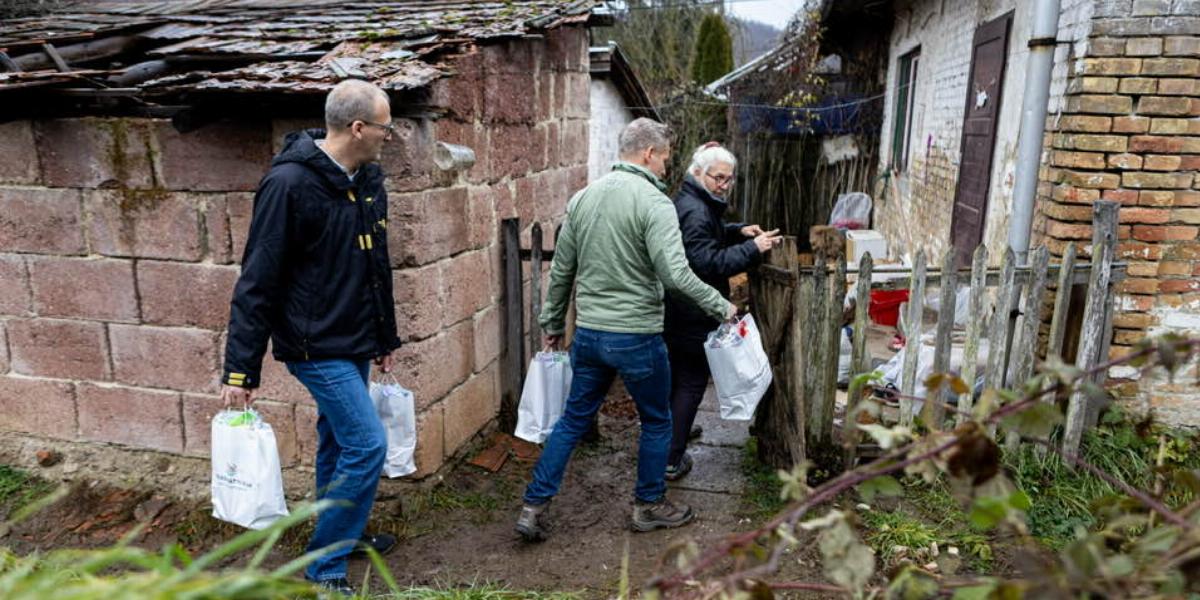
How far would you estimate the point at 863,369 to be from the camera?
153 inches

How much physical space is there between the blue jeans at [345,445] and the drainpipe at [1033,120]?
3247mm

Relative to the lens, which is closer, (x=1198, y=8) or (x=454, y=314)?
(x=1198, y=8)

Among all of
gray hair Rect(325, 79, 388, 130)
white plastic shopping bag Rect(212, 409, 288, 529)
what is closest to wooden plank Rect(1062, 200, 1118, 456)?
gray hair Rect(325, 79, 388, 130)

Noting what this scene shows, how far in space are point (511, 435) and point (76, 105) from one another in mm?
2699

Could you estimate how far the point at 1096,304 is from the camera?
3838 millimetres

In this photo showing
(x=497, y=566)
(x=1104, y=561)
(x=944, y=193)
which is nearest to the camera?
(x=1104, y=561)

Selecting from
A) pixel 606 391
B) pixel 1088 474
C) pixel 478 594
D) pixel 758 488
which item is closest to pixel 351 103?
pixel 606 391

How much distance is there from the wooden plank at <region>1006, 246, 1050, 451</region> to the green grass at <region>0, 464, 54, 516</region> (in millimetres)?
4694

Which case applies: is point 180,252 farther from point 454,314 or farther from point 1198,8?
point 1198,8

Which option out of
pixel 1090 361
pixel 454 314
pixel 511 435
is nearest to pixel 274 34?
pixel 454 314

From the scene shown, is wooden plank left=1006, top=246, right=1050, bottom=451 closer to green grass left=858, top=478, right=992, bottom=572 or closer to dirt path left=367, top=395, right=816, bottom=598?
green grass left=858, top=478, right=992, bottom=572

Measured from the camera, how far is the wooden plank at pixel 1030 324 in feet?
12.3

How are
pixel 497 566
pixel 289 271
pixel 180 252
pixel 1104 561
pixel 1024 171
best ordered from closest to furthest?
1. pixel 1104 561
2. pixel 289 271
3. pixel 497 566
4. pixel 180 252
5. pixel 1024 171

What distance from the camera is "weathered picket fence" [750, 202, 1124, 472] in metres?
3.75
